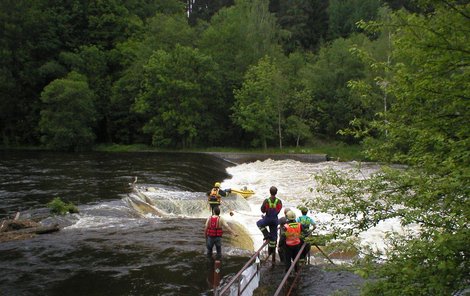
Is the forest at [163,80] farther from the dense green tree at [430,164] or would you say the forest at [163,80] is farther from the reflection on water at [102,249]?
the dense green tree at [430,164]

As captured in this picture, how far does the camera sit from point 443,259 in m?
5.22

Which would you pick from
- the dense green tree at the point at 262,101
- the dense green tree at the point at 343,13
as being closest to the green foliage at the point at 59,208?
the dense green tree at the point at 262,101

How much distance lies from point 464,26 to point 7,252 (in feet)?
46.4

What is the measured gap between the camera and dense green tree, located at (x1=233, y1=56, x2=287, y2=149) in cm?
5100

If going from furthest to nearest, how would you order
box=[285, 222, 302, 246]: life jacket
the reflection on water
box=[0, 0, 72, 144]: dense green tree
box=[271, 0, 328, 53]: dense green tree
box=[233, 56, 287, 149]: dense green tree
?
box=[271, 0, 328, 53]: dense green tree, box=[0, 0, 72, 144]: dense green tree, box=[233, 56, 287, 149]: dense green tree, the reflection on water, box=[285, 222, 302, 246]: life jacket

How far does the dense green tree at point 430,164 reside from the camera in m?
5.32

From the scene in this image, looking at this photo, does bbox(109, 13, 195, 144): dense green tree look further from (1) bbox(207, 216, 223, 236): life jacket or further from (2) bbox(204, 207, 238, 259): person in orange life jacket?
(1) bbox(207, 216, 223, 236): life jacket

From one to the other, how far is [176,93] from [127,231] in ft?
122

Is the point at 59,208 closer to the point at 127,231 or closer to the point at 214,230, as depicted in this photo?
the point at 127,231

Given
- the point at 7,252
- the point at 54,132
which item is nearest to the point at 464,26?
the point at 7,252

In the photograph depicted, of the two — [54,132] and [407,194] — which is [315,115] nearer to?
[54,132]

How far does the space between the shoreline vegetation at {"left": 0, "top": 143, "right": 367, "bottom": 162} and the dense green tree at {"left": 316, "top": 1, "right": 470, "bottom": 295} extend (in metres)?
33.7

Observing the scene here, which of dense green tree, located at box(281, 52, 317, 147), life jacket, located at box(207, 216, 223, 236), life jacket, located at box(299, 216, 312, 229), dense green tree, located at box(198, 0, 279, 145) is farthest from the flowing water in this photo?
dense green tree, located at box(198, 0, 279, 145)

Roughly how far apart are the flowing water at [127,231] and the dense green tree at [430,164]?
3.64 metres
